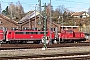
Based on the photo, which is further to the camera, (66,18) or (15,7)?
(15,7)

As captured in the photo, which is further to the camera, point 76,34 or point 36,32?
point 76,34

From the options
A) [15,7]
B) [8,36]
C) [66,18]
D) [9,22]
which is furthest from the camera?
[15,7]

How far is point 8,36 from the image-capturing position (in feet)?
160

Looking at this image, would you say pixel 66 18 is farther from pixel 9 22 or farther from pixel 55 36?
pixel 55 36

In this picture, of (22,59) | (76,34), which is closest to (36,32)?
(76,34)

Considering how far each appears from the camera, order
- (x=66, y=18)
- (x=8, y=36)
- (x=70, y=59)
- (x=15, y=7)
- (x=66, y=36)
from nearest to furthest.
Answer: (x=70, y=59) → (x=8, y=36) → (x=66, y=36) → (x=66, y=18) → (x=15, y=7)

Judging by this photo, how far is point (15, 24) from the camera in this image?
74.5m

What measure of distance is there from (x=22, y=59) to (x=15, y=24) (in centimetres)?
5653

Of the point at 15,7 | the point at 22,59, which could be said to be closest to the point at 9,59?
the point at 22,59

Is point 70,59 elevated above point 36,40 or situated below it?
above

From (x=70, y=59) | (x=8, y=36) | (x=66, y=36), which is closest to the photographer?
(x=70, y=59)

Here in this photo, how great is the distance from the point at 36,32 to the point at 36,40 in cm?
170

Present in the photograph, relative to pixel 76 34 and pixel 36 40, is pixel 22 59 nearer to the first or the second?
pixel 36 40

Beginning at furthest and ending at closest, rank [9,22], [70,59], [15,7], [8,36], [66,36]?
[15,7]
[9,22]
[66,36]
[8,36]
[70,59]
